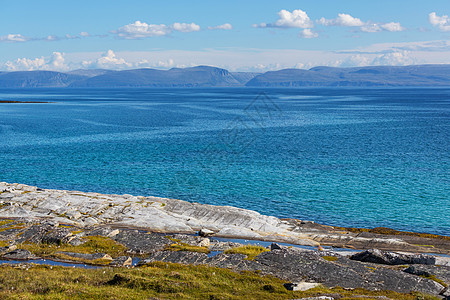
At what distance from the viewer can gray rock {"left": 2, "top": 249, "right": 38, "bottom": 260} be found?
4122cm

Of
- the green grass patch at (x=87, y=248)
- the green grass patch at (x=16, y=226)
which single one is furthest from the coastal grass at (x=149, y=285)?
the green grass patch at (x=16, y=226)

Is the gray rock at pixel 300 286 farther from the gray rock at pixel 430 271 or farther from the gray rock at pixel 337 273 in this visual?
the gray rock at pixel 430 271

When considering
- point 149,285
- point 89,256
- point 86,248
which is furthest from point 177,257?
point 86,248

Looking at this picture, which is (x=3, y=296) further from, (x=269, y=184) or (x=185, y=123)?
(x=185, y=123)

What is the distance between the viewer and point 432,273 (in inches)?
1448

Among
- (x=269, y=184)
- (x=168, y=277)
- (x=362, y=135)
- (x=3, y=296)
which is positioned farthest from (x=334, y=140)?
(x=3, y=296)

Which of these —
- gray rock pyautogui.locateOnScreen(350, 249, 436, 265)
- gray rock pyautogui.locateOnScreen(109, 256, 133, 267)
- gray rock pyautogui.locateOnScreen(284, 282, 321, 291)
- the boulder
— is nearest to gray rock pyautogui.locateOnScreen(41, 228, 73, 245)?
gray rock pyautogui.locateOnScreen(109, 256, 133, 267)

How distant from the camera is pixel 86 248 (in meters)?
44.4

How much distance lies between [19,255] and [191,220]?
20.8 meters

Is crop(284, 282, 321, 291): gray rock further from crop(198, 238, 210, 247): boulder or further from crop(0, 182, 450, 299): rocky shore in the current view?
crop(198, 238, 210, 247): boulder

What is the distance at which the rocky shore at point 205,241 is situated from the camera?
36.8 metres

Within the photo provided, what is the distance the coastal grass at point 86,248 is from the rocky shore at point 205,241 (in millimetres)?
101

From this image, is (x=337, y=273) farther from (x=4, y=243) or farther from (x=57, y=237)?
(x=4, y=243)

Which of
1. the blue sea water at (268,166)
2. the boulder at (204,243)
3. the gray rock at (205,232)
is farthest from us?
the blue sea water at (268,166)
